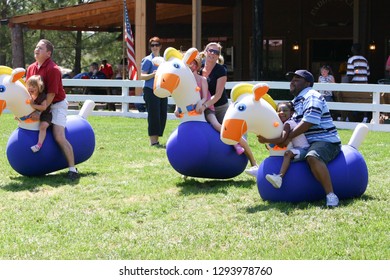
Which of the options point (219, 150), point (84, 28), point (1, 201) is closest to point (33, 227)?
point (1, 201)

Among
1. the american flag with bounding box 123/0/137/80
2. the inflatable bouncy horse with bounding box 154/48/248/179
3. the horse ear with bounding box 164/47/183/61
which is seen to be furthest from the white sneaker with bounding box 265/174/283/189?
the american flag with bounding box 123/0/137/80

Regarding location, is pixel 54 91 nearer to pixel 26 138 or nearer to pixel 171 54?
pixel 26 138

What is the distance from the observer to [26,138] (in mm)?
10367

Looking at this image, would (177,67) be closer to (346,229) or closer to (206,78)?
(206,78)

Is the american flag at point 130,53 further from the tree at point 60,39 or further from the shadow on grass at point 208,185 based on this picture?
the tree at point 60,39

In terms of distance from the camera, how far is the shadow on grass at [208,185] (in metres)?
9.50

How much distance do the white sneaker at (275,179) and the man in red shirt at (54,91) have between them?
3.28 metres

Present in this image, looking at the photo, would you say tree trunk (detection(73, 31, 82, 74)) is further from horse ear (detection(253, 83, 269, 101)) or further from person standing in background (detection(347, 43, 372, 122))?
horse ear (detection(253, 83, 269, 101))

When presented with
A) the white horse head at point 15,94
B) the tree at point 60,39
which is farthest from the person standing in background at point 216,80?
the tree at point 60,39

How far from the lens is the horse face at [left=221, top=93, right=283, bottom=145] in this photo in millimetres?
8117

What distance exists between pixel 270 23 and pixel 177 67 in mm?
18187

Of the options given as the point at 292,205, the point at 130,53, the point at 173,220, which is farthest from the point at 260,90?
the point at 130,53

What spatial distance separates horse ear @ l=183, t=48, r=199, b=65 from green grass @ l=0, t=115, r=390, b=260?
1546 mm

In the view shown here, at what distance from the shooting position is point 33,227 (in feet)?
25.5
